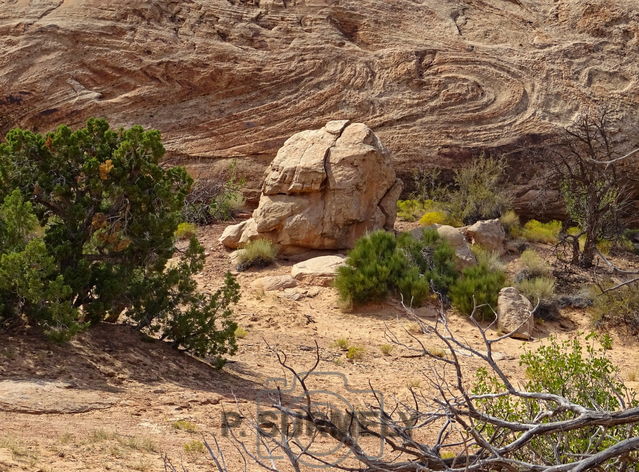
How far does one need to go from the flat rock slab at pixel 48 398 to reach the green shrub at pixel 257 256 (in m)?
6.80

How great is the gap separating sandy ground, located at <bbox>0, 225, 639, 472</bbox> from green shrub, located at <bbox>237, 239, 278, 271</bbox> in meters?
1.53

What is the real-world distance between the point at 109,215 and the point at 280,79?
10.2m

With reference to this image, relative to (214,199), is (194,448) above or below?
above

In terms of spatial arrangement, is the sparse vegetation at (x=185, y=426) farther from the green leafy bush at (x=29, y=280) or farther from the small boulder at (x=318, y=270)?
the small boulder at (x=318, y=270)

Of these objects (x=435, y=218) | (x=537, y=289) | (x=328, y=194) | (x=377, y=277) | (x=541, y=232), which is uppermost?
(x=328, y=194)

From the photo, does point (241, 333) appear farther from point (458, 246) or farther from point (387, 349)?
point (458, 246)

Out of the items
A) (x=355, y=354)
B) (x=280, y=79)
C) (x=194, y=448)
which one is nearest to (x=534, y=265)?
(x=355, y=354)

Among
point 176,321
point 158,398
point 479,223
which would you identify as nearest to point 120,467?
point 158,398

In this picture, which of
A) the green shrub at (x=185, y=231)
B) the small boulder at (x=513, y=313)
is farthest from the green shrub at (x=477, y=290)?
the green shrub at (x=185, y=231)

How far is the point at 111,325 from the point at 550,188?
1209cm

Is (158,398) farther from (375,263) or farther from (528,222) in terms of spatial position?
(528,222)

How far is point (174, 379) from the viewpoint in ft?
22.8

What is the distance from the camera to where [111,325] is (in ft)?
25.5

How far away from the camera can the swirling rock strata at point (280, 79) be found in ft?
55.2
